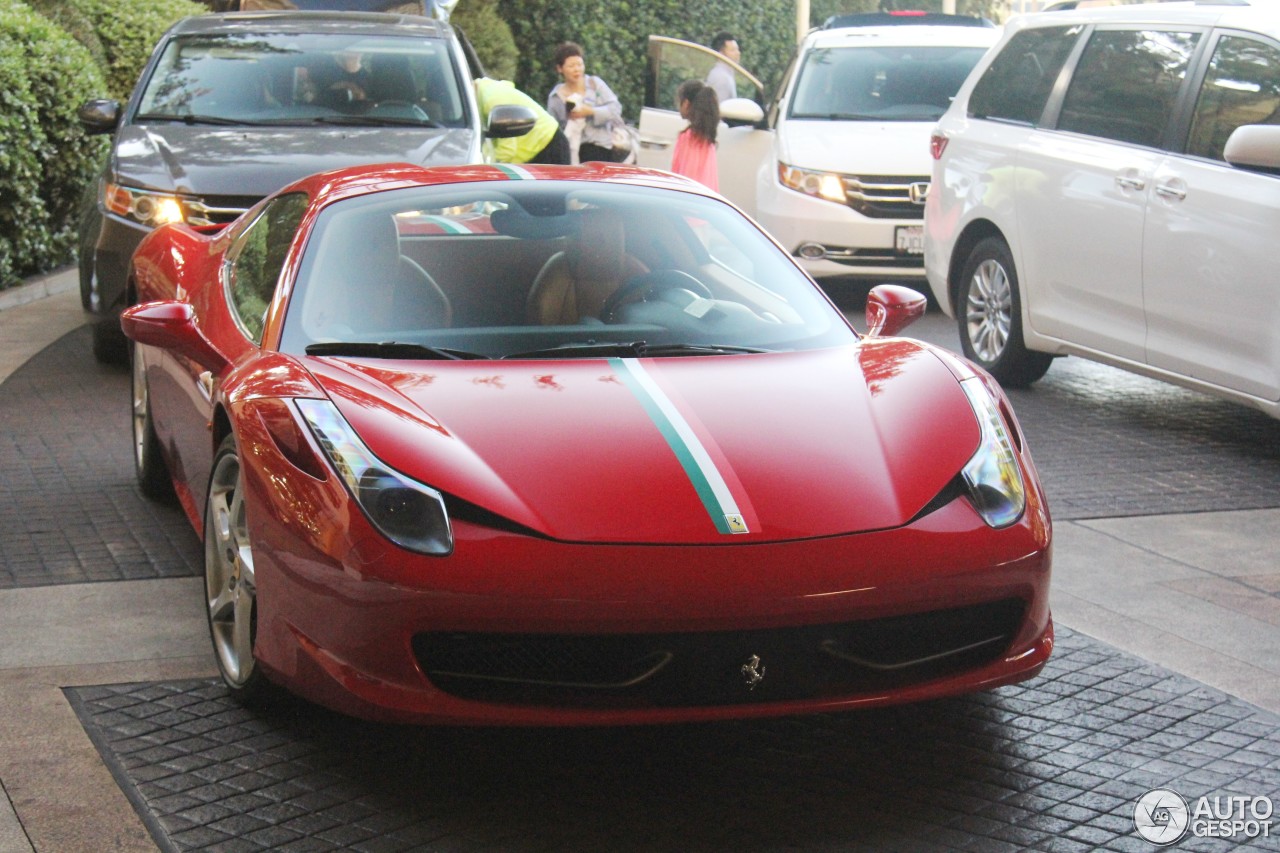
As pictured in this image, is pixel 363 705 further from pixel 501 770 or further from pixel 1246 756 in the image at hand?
pixel 1246 756

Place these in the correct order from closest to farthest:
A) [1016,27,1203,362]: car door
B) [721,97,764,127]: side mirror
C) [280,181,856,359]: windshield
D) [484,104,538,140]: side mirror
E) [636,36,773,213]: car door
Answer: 1. [280,181,856,359]: windshield
2. [1016,27,1203,362]: car door
3. [484,104,538,140]: side mirror
4. [721,97,764,127]: side mirror
5. [636,36,773,213]: car door

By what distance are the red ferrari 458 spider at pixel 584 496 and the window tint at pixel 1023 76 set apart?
14.1 ft

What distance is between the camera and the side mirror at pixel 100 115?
9805 millimetres

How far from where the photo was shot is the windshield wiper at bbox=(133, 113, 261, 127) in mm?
9469

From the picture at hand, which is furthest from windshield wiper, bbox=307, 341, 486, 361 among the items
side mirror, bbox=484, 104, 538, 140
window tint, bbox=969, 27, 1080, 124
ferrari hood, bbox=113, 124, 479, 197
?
window tint, bbox=969, 27, 1080, 124

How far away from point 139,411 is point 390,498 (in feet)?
10.2

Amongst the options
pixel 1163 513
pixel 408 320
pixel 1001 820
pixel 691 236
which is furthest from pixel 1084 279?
pixel 1001 820

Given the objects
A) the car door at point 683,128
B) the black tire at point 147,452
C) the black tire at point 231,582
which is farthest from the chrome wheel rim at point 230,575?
the car door at point 683,128

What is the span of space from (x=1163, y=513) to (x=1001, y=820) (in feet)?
9.94

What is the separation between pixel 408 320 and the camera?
4730 mm

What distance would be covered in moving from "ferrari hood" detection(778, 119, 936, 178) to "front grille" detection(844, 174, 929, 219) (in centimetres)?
5

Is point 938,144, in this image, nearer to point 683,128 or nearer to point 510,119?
point 510,119

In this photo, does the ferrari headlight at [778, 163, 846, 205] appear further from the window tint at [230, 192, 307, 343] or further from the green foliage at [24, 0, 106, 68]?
the green foliage at [24, 0, 106, 68]

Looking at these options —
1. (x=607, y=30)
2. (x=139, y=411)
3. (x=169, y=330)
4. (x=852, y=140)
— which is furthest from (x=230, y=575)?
(x=607, y=30)
